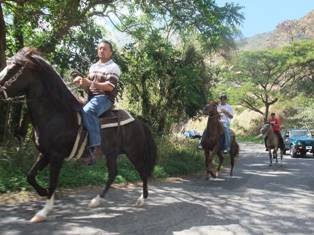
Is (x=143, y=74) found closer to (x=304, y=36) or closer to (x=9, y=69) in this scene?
(x=9, y=69)

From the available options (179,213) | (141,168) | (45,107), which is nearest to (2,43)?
(45,107)

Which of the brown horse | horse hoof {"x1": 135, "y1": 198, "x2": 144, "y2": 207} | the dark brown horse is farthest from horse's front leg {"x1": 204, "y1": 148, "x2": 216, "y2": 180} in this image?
the dark brown horse

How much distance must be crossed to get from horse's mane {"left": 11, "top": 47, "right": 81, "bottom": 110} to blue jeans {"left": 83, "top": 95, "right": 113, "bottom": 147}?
323mm

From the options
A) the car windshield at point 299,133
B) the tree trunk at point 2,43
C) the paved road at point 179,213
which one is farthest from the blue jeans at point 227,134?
the car windshield at point 299,133

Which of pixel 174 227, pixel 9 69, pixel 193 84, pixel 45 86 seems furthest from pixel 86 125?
pixel 193 84

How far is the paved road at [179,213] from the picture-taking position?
4945 mm

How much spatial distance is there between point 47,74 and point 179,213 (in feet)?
10.6

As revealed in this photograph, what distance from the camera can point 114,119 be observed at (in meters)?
6.54

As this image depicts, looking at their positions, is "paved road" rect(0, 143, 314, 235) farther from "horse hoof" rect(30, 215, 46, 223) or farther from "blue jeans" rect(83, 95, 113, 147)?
"blue jeans" rect(83, 95, 113, 147)

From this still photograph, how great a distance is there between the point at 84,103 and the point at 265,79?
39.0 m

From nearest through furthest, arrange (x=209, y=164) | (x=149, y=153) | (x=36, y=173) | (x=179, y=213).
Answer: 1. (x=36, y=173)
2. (x=179, y=213)
3. (x=149, y=153)
4. (x=209, y=164)

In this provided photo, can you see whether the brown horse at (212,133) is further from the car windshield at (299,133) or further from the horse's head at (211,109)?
the car windshield at (299,133)

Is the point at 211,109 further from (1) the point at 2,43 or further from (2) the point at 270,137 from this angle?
(1) the point at 2,43

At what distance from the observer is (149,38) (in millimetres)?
15000
